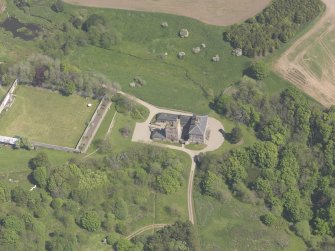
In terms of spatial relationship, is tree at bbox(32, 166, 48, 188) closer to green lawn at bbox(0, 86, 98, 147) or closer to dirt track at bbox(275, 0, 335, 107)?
green lawn at bbox(0, 86, 98, 147)

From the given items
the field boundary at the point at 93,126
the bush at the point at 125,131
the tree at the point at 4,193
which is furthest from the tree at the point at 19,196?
the bush at the point at 125,131

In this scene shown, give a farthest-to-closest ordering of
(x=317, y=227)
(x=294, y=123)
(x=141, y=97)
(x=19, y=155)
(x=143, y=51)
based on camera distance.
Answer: (x=143, y=51), (x=141, y=97), (x=294, y=123), (x=19, y=155), (x=317, y=227)

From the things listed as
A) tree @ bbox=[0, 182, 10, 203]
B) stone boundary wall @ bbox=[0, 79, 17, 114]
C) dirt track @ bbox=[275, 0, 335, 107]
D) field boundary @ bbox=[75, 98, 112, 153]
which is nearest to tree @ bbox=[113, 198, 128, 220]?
field boundary @ bbox=[75, 98, 112, 153]

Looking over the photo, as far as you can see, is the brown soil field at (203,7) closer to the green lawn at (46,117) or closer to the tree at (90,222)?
the green lawn at (46,117)

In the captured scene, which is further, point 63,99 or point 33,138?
point 63,99

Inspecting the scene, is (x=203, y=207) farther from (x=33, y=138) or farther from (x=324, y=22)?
(x=324, y=22)

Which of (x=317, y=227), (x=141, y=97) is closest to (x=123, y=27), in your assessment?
(x=141, y=97)
